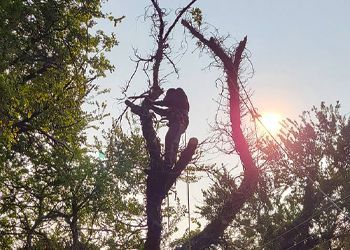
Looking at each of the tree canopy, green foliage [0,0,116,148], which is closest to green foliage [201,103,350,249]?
the tree canopy

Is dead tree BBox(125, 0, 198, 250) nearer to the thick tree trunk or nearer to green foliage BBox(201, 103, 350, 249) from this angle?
the thick tree trunk

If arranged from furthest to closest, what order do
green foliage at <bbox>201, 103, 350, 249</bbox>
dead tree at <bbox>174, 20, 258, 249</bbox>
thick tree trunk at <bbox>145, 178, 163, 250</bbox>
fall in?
green foliage at <bbox>201, 103, 350, 249</bbox> < dead tree at <bbox>174, 20, 258, 249</bbox> < thick tree trunk at <bbox>145, 178, 163, 250</bbox>

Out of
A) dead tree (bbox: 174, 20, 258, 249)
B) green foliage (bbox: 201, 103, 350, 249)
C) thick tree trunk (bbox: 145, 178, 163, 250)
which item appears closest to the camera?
thick tree trunk (bbox: 145, 178, 163, 250)

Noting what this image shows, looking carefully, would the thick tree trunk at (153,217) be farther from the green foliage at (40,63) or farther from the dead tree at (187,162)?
the green foliage at (40,63)

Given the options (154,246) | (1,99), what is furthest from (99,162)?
(154,246)

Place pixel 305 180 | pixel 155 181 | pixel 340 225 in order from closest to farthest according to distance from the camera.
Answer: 1. pixel 155 181
2. pixel 340 225
3. pixel 305 180

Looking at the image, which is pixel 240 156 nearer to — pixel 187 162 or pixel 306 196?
pixel 187 162

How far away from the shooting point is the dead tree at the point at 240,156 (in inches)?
291

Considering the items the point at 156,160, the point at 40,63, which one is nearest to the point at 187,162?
the point at 156,160

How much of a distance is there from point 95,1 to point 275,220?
1489 centimetres

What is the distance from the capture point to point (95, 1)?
38.9 feet

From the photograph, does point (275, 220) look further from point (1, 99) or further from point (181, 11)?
point (1, 99)

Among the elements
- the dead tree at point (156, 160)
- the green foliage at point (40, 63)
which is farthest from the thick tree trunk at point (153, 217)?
the green foliage at point (40, 63)

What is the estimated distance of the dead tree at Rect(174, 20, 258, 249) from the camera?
7383 millimetres
